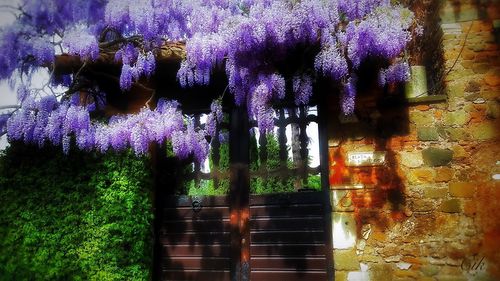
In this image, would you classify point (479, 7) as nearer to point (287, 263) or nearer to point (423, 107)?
point (423, 107)

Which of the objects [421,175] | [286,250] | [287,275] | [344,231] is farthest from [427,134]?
[287,275]

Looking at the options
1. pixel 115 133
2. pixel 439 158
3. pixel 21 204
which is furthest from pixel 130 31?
pixel 439 158

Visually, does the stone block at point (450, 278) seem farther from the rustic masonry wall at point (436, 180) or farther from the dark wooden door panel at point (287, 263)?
the dark wooden door panel at point (287, 263)

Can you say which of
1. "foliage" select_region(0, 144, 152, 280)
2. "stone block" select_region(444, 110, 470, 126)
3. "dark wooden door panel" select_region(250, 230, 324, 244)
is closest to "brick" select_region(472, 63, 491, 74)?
"stone block" select_region(444, 110, 470, 126)

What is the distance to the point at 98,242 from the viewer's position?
12.3 ft

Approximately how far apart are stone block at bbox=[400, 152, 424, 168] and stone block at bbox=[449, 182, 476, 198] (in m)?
0.35

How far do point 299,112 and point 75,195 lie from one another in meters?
2.76

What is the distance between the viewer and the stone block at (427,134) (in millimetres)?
3532

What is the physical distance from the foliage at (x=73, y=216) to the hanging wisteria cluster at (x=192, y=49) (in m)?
0.24

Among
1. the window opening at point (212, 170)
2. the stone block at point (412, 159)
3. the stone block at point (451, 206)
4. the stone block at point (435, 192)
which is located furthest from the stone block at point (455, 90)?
the window opening at point (212, 170)

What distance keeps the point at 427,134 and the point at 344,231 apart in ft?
4.31

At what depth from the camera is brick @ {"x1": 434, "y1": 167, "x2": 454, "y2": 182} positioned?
3.43 metres

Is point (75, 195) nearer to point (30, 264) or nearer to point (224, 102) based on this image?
point (30, 264)

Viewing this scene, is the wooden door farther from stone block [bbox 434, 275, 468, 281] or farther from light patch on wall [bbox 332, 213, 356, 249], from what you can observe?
stone block [bbox 434, 275, 468, 281]
